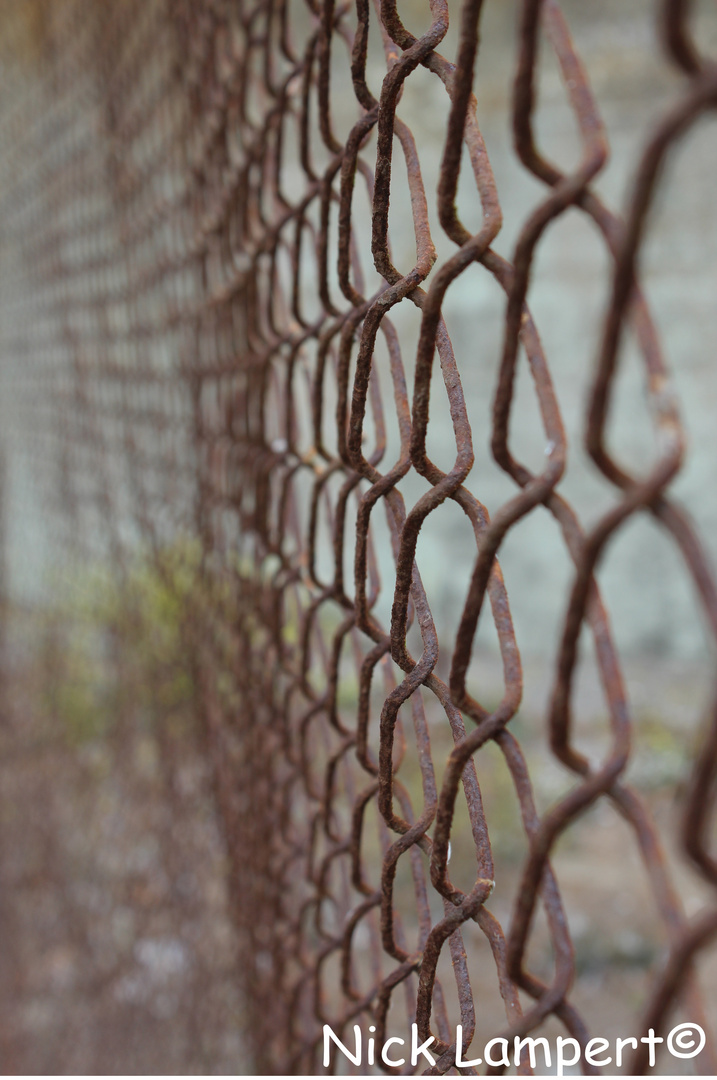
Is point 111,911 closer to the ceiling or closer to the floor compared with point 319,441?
closer to the floor

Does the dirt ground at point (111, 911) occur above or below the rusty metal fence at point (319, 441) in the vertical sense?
below

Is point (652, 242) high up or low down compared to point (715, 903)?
up

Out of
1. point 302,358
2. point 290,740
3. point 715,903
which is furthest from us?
point 290,740

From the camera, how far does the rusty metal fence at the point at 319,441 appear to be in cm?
27

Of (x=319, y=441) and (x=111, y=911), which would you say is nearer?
(x=319, y=441)

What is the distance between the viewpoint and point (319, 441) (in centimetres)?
72

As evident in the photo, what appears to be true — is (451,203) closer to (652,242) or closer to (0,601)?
(0,601)

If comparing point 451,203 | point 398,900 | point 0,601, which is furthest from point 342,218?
point 0,601

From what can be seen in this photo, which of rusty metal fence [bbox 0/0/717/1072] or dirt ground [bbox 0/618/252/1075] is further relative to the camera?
dirt ground [bbox 0/618/252/1075]

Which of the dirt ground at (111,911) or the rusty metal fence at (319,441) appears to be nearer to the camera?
the rusty metal fence at (319,441)

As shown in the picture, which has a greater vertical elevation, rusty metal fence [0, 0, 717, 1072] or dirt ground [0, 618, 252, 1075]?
rusty metal fence [0, 0, 717, 1072]

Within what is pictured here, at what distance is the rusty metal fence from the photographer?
27 centimetres

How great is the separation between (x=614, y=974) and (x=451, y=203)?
99.3 inches

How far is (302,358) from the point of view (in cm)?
79
